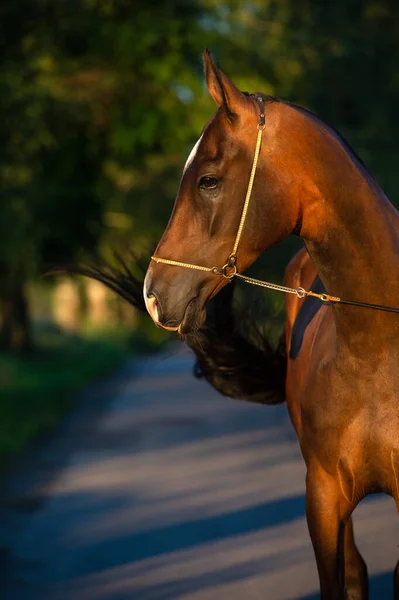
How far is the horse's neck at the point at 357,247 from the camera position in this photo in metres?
4.30

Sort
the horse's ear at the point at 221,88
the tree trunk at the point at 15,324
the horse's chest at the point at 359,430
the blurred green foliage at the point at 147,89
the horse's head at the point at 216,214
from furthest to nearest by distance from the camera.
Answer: the tree trunk at the point at 15,324 < the blurred green foliage at the point at 147,89 < the horse's chest at the point at 359,430 < the horse's head at the point at 216,214 < the horse's ear at the point at 221,88

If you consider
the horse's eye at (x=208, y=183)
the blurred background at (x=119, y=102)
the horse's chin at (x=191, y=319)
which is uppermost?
the horse's eye at (x=208, y=183)

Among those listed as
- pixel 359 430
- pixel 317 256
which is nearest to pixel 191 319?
pixel 317 256

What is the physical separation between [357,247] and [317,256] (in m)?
0.16

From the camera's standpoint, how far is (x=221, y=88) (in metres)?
4.11

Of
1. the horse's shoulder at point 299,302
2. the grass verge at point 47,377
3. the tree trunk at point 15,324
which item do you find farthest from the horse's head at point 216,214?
the tree trunk at point 15,324

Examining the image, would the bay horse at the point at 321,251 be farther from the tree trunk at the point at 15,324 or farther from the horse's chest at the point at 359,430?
the tree trunk at the point at 15,324

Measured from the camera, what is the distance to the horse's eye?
4.23 metres

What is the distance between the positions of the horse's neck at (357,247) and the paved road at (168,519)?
90.1 inches

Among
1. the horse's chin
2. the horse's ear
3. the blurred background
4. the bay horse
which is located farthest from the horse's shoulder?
the blurred background

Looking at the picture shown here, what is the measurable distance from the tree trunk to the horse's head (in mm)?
21938

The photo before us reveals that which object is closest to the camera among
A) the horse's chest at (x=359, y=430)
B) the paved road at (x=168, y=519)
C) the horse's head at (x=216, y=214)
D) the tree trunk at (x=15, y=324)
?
the horse's head at (x=216, y=214)

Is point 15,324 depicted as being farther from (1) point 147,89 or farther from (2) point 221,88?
(2) point 221,88

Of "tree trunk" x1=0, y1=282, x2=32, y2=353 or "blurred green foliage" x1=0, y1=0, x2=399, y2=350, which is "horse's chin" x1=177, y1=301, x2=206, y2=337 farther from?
"tree trunk" x1=0, y1=282, x2=32, y2=353
